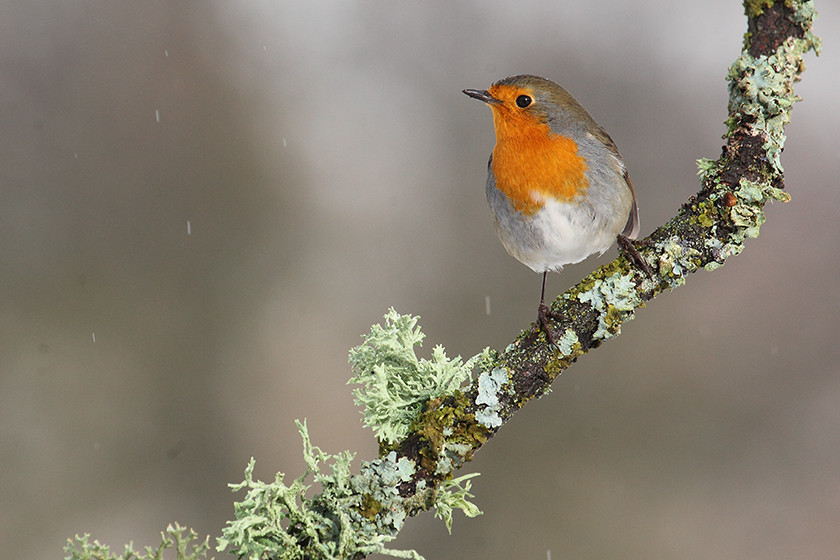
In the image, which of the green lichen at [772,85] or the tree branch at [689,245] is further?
the green lichen at [772,85]

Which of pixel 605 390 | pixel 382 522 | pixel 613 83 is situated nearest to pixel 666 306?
pixel 605 390

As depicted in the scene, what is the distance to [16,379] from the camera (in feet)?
14.1

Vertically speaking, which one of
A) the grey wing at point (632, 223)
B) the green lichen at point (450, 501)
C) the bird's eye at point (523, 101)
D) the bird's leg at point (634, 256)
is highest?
the bird's eye at point (523, 101)

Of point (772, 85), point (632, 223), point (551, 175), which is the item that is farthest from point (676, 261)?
point (632, 223)

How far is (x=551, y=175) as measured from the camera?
1919 millimetres

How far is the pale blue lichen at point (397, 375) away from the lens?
1.45 meters

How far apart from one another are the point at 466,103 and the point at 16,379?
9.70ft

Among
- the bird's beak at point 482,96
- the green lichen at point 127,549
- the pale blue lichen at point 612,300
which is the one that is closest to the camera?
the green lichen at point 127,549

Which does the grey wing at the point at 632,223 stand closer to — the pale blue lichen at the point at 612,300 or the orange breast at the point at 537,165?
the orange breast at the point at 537,165

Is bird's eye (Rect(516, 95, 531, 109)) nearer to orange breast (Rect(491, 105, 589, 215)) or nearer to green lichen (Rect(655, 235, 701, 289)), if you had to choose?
orange breast (Rect(491, 105, 589, 215))

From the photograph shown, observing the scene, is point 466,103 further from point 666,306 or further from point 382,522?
point 382,522

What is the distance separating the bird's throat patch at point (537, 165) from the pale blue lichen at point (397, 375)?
581 millimetres

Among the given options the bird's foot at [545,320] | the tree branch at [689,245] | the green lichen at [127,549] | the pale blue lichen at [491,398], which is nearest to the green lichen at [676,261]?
the tree branch at [689,245]

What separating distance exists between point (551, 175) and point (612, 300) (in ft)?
1.72
